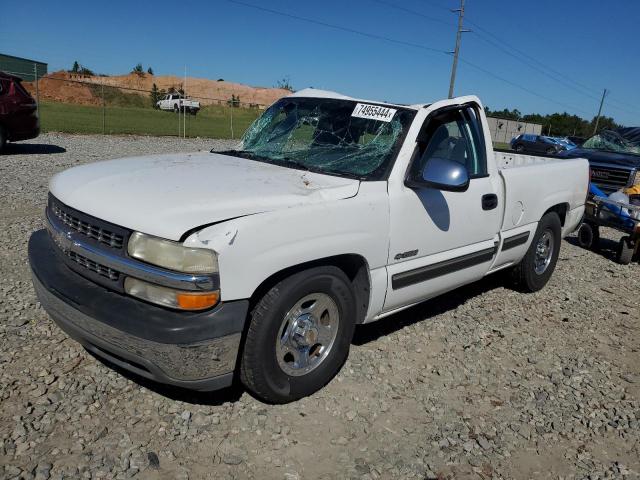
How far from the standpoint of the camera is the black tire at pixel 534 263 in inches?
207

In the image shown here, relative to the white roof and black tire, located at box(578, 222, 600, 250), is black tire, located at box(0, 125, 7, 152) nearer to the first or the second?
the white roof

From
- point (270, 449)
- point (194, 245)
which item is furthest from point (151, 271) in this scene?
point (270, 449)

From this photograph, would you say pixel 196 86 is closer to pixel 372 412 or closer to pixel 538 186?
pixel 538 186

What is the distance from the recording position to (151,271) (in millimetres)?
2566

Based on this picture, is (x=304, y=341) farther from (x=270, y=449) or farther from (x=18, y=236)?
(x=18, y=236)

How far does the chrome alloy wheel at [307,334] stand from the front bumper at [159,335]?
0.39m

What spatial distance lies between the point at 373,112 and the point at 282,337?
1.81m

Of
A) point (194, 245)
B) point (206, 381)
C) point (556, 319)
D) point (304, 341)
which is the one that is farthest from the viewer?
point (556, 319)

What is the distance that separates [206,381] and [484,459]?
5.07 ft

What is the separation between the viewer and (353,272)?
11.1 ft

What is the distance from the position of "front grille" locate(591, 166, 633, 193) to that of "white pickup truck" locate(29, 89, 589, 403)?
6370 mm

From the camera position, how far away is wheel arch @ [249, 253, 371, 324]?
2915mm

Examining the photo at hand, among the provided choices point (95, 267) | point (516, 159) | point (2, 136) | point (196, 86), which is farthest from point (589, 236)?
point (196, 86)

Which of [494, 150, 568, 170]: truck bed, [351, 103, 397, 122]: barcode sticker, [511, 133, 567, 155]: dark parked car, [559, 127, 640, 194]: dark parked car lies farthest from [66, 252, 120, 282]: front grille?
[511, 133, 567, 155]: dark parked car
